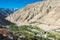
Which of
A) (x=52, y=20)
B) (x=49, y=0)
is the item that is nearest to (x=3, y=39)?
(x=52, y=20)

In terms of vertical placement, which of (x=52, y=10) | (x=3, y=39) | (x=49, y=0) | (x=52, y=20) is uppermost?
(x=49, y=0)

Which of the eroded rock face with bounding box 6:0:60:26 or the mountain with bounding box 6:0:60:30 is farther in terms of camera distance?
the eroded rock face with bounding box 6:0:60:26

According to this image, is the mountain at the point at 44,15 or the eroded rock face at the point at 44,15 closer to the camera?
the mountain at the point at 44,15

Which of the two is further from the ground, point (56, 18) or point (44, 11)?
point (44, 11)

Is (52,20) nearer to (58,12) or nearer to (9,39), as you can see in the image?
(58,12)

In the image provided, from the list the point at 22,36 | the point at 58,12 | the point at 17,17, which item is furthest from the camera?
the point at 17,17

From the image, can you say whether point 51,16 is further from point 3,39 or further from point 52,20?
point 3,39

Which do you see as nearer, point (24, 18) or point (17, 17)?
point (24, 18)

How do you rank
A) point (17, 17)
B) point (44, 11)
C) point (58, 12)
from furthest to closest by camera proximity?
1. point (17, 17)
2. point (44, 11)
3. point (58, 12)

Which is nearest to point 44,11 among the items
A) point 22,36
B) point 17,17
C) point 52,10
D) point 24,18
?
point 52,10
